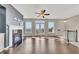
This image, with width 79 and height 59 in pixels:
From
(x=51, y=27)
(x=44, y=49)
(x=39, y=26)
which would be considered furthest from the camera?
(x=39, y=26)

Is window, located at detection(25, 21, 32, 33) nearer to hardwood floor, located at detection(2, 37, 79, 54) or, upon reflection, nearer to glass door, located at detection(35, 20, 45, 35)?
glass door, located at detection(35, 20, 45, 35)

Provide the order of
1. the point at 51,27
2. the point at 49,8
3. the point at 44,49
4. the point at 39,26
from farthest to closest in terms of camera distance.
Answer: the point at 39,26 → the point at 51,27 → the point at 49,8 → the point at 44,49

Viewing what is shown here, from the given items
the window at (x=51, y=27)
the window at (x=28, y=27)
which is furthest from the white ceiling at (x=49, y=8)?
the window at (x=28, y=27)

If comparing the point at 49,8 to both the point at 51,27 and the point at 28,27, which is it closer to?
the point at 51,27

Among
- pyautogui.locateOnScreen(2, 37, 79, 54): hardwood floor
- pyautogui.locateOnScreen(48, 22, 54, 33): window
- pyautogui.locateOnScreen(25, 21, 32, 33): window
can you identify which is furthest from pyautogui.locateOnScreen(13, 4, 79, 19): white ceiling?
pyautogui.locateOnScreen(25, 21, 32, 33): window

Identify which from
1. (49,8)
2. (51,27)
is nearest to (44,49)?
(49,8)

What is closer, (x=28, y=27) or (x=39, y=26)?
(x=28, y=27)

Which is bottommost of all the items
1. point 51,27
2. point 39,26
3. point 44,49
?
point 44,49

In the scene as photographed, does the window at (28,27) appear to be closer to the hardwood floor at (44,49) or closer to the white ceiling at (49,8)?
the white ceiling at (49,8)

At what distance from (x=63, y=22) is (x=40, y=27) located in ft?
11.1

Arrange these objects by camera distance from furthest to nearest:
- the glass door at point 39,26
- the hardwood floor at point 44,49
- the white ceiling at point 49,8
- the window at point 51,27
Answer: the glass door at point 39,26, the window at point 51,27, the white ceiling at point 49,8, the hardwood floor at point 44,49

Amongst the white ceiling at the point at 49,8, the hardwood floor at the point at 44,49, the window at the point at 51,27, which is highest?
the white ceiling at the point at 49,8
